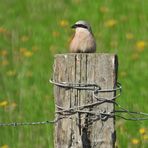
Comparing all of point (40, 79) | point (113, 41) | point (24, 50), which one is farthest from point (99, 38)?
point (40, 79)

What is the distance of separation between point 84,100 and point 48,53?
13.8ft

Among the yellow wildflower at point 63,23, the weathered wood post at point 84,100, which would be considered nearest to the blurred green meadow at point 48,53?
the yellow wildflower at point 63,23

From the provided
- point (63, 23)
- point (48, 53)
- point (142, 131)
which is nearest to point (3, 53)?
point (48, 53)

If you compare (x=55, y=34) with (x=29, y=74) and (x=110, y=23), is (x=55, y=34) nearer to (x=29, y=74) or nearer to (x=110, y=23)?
(x=110, y=23)

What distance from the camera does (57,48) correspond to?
22.9 ft

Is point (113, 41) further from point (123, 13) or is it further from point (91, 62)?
point (91, 62)

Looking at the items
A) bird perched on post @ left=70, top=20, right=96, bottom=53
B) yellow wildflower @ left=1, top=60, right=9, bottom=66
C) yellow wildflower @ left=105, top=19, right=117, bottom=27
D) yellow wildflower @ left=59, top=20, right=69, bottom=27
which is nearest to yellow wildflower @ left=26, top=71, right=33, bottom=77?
yellow wildflower @ left=1, top=60, right=9, bottom=66

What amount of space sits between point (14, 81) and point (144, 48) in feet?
5.72

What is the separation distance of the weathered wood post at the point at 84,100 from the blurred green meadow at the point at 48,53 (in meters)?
1.41

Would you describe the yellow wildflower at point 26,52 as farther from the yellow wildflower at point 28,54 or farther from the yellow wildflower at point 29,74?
the yellow wildflower at point 29,74

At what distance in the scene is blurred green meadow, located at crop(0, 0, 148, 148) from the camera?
462 cm

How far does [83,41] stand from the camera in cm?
283

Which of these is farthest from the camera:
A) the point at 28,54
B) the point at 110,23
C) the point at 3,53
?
the point at 110,23

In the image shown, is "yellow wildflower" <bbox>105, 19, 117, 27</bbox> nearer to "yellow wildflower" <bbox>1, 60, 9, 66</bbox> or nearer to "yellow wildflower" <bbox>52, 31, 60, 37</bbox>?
"yellow wildflower" <bbox>52, 31, 60, 37</bbox>
